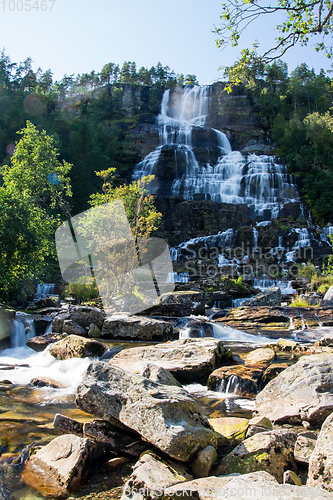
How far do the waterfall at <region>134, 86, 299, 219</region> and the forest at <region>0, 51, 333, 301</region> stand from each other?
459 cm

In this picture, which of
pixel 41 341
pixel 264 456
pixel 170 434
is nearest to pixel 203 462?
pixel 170 434

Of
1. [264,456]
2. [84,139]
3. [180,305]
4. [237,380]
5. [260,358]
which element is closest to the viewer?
[264,456]

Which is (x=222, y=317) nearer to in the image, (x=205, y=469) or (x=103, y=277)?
(x=103, y=277)

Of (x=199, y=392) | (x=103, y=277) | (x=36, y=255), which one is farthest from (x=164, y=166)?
(x=199, y=392)

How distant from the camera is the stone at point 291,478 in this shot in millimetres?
3467

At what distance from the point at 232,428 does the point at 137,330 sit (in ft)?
25.2

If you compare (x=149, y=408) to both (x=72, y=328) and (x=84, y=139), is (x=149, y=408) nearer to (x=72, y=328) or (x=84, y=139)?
(x=72, y=328)

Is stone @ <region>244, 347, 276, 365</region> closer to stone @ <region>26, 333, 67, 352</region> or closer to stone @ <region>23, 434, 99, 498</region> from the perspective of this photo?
stone @ <region>23, 434, 99, 498</region>

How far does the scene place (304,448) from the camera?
3.98 metres

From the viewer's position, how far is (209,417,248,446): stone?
4645 millimetres

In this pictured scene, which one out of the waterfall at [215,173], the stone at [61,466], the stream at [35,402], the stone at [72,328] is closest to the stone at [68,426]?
the stream at [35,402]

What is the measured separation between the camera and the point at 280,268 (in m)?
30.2

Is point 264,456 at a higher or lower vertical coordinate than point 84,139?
lower

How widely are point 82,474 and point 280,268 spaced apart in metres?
28.6
